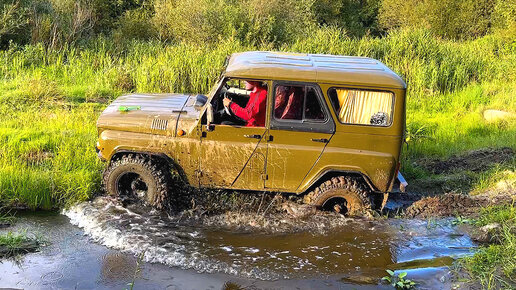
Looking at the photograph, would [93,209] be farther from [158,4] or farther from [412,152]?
[158,4]

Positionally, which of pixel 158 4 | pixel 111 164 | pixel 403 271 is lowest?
pixel 403 271

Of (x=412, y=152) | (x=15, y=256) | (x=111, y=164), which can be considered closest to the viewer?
(x=15, y=256)

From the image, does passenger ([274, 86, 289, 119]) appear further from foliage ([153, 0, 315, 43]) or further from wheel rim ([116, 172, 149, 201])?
foliage ([153, 0, 315, 43])

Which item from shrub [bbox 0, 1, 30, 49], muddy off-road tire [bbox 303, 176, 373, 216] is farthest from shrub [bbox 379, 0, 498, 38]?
muddy off-road tire [bbox 303, 176, 373, 216]

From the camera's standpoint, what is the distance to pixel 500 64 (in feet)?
45.9

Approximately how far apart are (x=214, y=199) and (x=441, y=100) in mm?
7145

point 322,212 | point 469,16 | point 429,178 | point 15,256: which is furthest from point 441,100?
point 469,16

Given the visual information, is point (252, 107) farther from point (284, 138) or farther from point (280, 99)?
point (284, 138)

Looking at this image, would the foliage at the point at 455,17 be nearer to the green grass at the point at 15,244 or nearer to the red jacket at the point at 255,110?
the red jacket at the point at 255,110

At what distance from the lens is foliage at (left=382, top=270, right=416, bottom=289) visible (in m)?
5.68

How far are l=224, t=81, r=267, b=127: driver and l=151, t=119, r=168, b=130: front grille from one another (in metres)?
0.81

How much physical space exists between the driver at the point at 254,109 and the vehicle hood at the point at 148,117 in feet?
1.70

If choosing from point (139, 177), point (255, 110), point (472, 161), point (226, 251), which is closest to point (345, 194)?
point (255, 110)

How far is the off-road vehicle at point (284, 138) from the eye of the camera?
6.57 m
